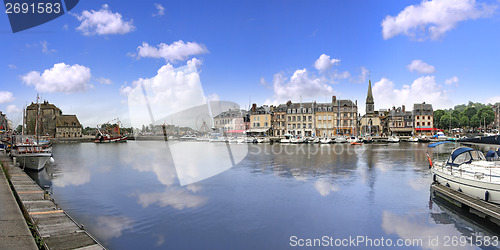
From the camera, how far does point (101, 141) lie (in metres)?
112

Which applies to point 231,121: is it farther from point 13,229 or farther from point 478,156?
point 13,229

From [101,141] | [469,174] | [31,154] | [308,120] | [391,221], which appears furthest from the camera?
[101,141]

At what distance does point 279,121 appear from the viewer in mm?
97375

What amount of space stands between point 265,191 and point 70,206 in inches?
486

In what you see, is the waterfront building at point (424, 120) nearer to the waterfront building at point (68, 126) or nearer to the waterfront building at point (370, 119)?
the waterfront building at point (370, 119)

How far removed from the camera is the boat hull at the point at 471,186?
50.2 feet

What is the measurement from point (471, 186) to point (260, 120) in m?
82.9

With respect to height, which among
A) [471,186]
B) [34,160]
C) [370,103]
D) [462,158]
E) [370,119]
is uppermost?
[370,103]

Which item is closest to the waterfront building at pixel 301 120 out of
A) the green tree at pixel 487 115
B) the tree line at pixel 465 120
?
the tree line at pixel 465 120

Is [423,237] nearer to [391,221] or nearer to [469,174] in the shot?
[391,221]

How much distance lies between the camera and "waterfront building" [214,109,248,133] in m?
102


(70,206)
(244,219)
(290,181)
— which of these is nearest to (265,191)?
(290,181)

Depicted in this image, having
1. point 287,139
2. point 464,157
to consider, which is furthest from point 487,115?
point 464,157

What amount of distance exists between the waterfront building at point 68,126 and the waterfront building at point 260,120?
8386cm
